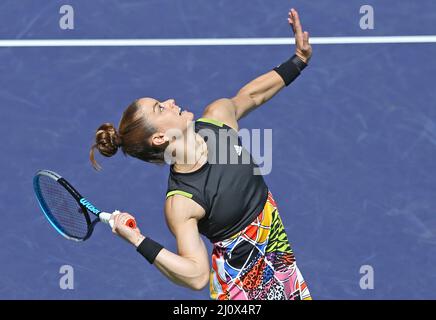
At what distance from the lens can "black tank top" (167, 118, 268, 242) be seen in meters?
7.46

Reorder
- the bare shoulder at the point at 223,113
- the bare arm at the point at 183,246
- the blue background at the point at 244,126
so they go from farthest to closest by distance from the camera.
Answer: the blue background at the point at 244,126 < the bare shoulder at the point at 223,113 < the bare arm at the point at 183,246

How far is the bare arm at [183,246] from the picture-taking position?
23.5 ft

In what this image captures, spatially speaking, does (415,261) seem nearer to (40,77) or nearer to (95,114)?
(95,114)

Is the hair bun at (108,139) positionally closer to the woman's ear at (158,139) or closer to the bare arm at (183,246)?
the woman's ear at (158,139)

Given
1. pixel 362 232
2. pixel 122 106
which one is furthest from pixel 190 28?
pixel 362 232

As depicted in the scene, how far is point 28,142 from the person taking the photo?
1071 centimetres

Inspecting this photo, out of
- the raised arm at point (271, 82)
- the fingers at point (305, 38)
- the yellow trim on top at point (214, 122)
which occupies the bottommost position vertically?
the yellow trim on top at point (214, 122)

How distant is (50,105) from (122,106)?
675 mm

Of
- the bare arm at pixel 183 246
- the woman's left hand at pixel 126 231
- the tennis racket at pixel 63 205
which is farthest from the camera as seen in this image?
the tennis racket at pixel 63 205

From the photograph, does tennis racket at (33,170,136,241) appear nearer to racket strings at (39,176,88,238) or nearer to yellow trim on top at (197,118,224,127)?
racket strings at (39,176,88,238)

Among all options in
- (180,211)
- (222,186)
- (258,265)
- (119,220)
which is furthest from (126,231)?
(258,265)

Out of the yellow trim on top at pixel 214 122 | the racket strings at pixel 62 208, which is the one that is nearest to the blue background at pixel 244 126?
the racket strings at pixel 62 208

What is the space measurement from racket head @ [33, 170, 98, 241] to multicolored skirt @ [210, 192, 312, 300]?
1.14 m

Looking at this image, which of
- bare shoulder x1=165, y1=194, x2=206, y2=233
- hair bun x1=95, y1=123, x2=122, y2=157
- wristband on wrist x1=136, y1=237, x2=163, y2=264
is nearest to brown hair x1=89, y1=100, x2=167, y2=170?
hair bun x1=95, y1=123, x2=122, y2=157
